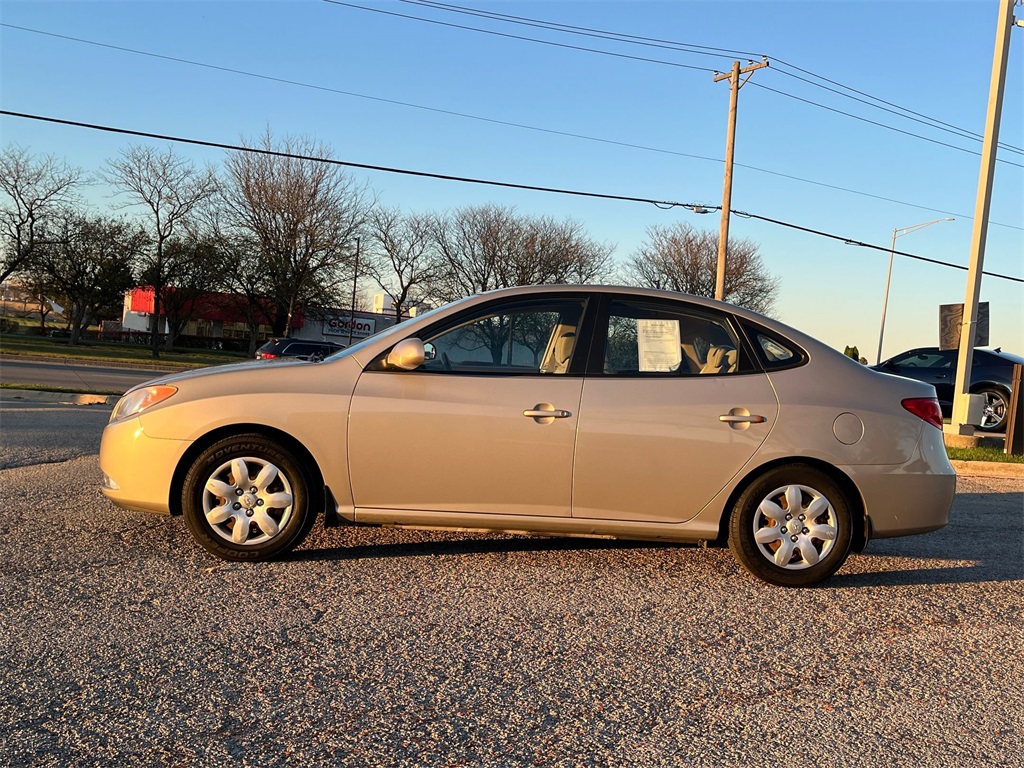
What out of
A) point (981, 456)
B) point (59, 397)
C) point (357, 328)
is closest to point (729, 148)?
point (981, 456)

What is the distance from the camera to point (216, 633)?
3.67 m

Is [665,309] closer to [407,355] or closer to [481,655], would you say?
[407,355]

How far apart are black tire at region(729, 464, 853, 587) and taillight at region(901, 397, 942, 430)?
2.11 feet

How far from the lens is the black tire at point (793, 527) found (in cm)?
477

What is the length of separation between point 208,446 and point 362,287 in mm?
42612

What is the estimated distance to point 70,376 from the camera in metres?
23.5

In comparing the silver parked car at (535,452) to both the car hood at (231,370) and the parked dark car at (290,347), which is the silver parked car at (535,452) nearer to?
the car hood at (231,370)

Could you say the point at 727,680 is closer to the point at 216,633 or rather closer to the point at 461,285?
the point at 216,633

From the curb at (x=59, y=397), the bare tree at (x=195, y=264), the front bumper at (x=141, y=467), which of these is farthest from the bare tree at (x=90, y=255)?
the front bumper at (x=141, y=467)

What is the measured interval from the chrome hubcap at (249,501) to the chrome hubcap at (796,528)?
103 inches

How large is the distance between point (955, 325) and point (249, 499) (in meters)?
12.8

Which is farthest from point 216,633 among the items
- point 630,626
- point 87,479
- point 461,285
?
point 461,285

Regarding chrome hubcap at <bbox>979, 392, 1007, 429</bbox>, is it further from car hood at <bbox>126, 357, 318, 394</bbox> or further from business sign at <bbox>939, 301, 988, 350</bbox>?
car hood at <bbox>126, 357, 318, 394</bbox>

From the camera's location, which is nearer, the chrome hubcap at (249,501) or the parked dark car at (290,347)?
the chrome hubcap at (249,501)
